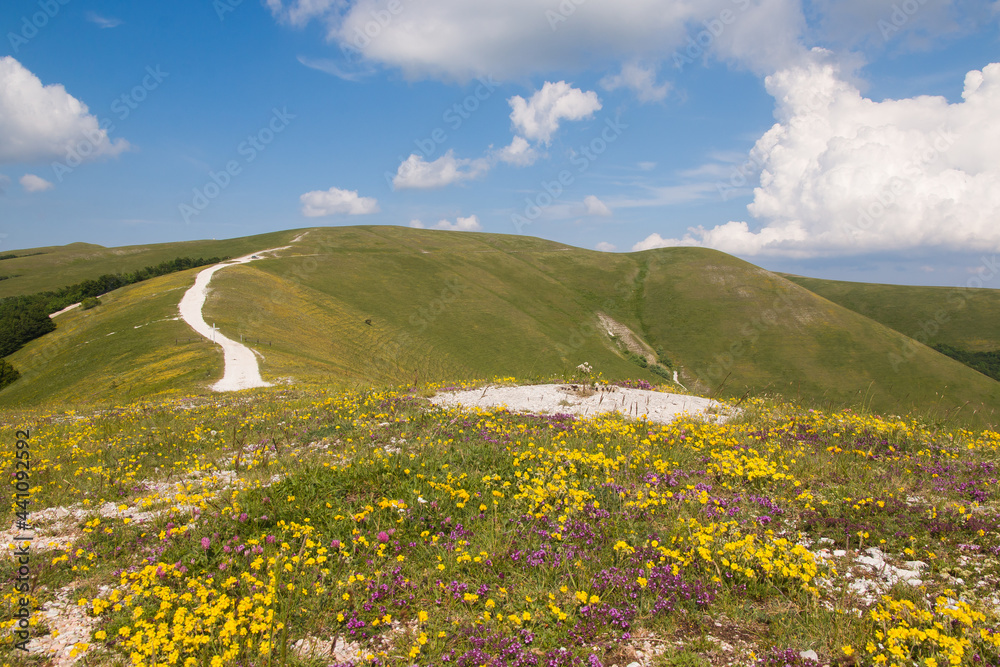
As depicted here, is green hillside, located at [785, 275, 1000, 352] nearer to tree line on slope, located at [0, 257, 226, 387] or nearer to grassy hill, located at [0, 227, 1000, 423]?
grassy hill, located at [0, 227, 1000, 423]

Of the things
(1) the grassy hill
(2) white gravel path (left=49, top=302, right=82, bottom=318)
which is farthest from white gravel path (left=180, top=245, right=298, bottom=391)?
(2) white gravel path (left=49, top=302, right=82, bottom=318)

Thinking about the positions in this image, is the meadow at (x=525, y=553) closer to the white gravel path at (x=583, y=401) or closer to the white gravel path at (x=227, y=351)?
the white gravel path at (x=583, y=401)

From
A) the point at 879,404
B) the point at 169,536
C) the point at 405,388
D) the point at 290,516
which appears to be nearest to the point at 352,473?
the point at 290,516

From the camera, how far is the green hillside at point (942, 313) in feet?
534

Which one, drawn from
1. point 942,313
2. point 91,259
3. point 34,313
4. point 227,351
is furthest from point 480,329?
point 942,313

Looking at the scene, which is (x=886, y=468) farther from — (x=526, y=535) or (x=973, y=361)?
(x=973, y=361)

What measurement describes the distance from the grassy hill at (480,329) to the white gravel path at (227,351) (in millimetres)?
1158

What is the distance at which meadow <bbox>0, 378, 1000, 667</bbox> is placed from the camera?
4.53 metres

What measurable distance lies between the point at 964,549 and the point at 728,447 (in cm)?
382

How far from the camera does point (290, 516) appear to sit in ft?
22.1

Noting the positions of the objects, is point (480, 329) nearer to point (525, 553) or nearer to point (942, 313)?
point (525, 553)

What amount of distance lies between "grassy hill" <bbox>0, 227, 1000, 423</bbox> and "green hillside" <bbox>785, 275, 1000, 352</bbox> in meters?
82.6

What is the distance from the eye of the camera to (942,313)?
591ft

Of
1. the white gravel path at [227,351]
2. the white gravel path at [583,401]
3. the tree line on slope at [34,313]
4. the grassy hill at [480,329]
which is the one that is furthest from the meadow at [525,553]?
A: the tree line on slope at [34,313]
